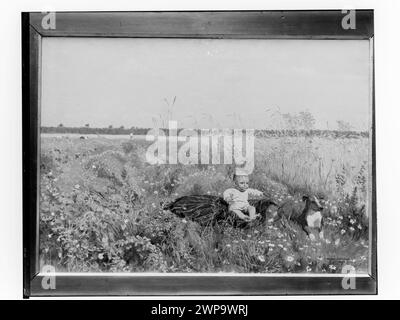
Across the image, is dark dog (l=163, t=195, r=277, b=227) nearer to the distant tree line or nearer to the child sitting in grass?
the child sitting in grass

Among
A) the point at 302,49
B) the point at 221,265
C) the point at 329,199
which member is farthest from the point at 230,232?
the point at 302,49

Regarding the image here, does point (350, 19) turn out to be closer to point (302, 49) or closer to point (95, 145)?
point (302, 49)

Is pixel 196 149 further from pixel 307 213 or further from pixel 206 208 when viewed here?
pixel 307 213

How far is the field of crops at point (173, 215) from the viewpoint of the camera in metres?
5.14

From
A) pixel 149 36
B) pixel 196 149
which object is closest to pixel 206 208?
pixel 196 149

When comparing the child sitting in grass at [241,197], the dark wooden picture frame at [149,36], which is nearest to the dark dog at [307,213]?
the child sitting in grass at [241,197]

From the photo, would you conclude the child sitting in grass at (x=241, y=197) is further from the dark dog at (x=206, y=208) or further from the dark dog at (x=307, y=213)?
the dark dog at (x=307, y=213)

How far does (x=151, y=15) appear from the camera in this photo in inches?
202

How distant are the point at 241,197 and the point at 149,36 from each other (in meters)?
1.00

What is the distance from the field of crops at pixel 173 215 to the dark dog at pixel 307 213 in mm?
33

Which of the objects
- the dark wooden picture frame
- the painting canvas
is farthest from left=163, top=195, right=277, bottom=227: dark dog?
the dark wooden picture frame

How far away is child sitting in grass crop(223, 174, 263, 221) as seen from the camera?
514 centimetres

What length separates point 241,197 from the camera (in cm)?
515

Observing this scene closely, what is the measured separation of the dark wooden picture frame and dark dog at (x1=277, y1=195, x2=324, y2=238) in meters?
0.28
